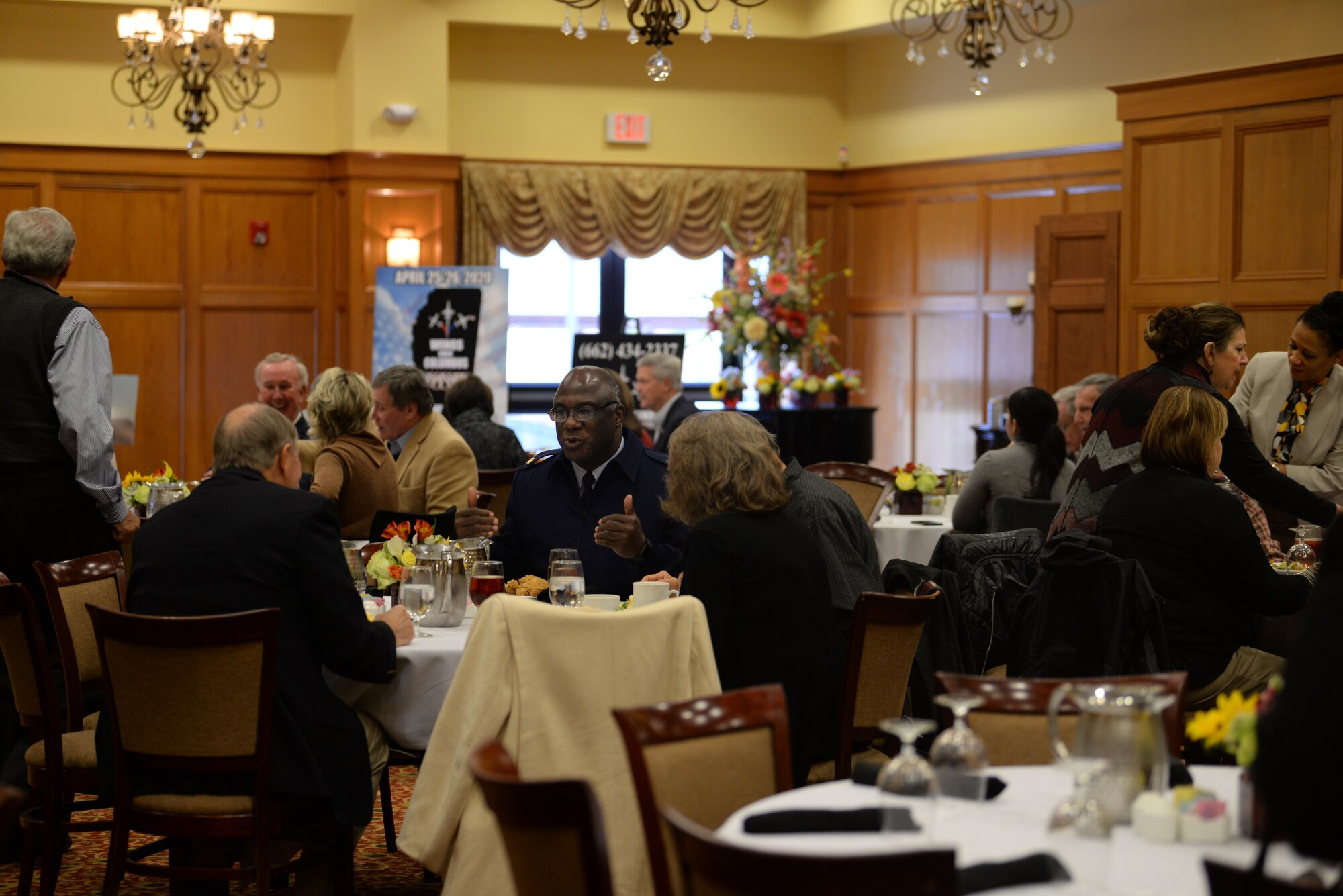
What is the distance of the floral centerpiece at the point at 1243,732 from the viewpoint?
1971 millimetres

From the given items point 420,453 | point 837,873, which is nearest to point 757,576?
point 837,873

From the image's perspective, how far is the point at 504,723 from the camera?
9.82ft

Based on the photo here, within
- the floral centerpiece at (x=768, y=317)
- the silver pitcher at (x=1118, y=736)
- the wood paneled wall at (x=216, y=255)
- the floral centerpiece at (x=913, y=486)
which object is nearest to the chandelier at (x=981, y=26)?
the floral centerpiece at (x=768, y=317)

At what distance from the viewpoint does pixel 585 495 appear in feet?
14.6

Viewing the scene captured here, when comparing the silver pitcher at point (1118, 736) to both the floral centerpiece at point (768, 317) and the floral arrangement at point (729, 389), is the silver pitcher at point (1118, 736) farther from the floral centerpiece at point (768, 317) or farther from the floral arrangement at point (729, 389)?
the floral centerpiece at point (768, 317)

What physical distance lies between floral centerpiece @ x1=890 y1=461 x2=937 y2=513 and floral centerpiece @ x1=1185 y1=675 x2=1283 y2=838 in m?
4.82

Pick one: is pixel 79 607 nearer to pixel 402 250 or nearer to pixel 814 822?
pixel 814 822

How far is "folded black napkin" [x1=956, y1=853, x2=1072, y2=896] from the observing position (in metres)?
1.85

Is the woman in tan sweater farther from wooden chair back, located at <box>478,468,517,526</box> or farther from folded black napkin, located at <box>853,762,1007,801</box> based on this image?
folded black napkin, located at <box>853,762,1007,801</box>

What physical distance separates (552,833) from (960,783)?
25.9 inches

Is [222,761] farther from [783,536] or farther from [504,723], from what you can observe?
[783,536]

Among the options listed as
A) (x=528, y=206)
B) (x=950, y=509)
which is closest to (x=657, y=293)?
(x=528, y=206)

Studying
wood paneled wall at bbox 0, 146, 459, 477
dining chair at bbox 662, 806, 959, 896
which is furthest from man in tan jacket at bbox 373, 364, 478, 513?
wood paneled wall at bbox 0, 146, 459, 477

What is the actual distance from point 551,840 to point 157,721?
1.62 metres
